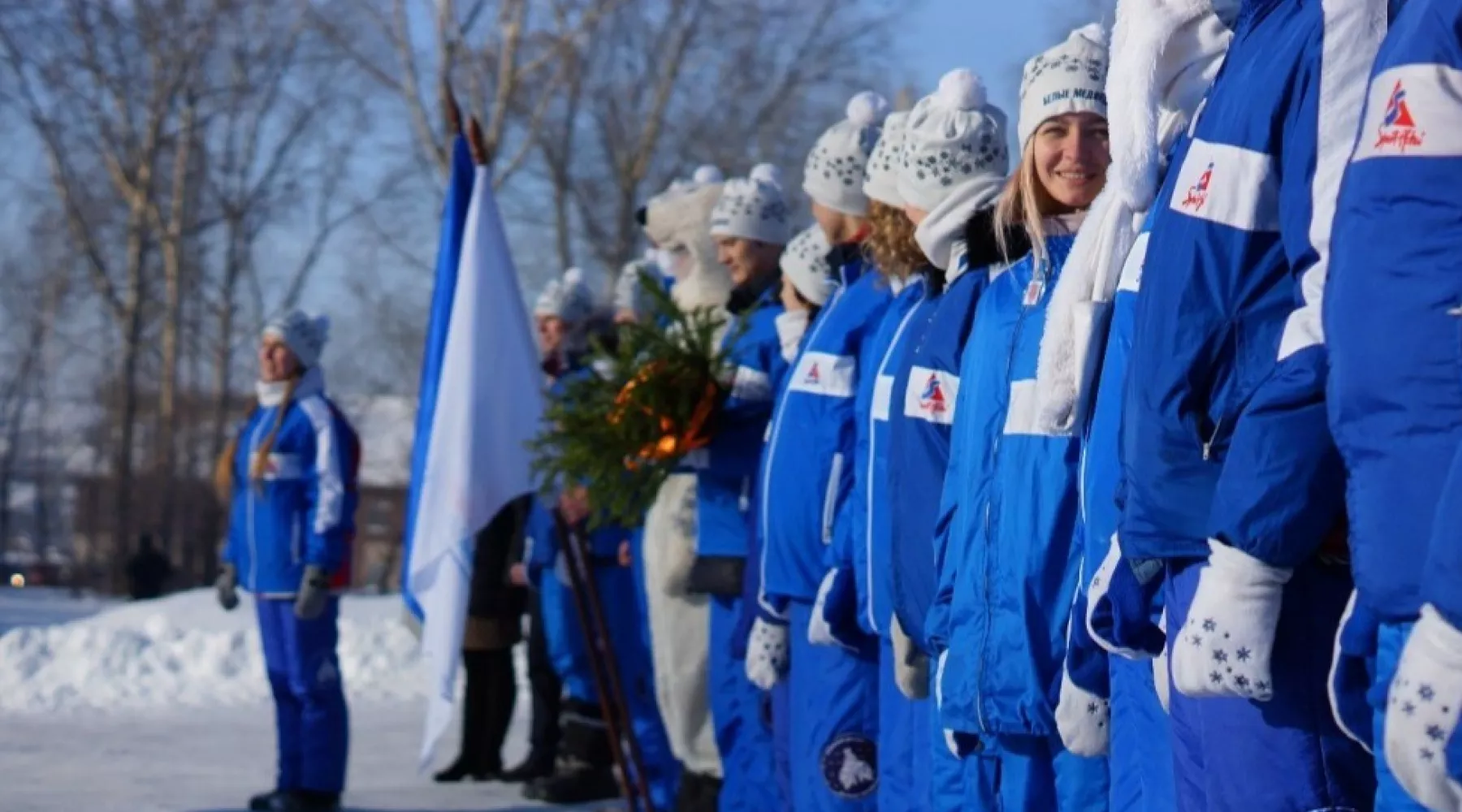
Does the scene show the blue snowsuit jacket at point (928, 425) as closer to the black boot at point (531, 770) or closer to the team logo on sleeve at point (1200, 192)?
the team logo on sleeve at point (1200, 192)

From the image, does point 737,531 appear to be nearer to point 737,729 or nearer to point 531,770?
point 737,729

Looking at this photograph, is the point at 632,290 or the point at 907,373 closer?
→ the point at 907,373

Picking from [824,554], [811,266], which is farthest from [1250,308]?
[811,266]

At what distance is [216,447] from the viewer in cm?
3862

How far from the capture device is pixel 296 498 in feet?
33.8

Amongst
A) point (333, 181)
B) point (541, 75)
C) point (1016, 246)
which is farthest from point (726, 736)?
point (333, 181)

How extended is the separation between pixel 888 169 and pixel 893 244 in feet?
0.74

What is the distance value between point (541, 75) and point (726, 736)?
23166 millimetres

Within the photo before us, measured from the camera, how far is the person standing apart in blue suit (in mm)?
5660

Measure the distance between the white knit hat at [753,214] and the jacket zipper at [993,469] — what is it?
3.77 metres

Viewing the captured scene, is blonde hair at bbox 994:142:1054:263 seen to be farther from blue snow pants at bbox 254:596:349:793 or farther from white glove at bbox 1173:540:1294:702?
blue snow pants at bbox 254:596:349:793

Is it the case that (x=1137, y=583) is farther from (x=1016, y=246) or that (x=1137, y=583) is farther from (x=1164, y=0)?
(x=1016, y=246)

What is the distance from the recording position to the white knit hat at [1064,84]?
5059 millimetres

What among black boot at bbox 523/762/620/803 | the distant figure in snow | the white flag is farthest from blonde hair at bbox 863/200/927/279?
the distant figure in snow
